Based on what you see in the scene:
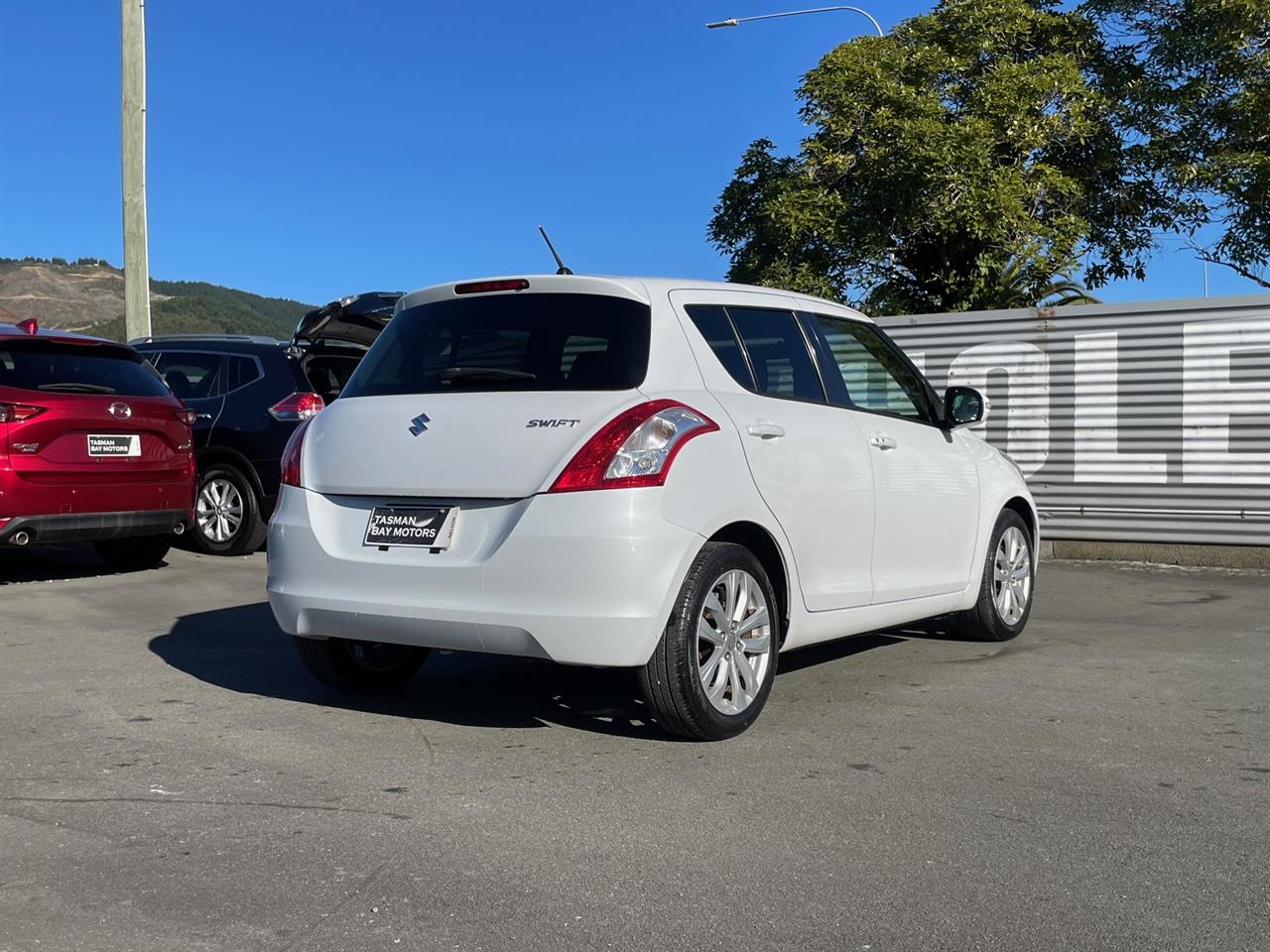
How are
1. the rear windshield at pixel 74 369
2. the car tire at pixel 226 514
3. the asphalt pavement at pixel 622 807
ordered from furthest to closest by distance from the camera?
1. the car tire at pixel 226 514
2. the rear windshield at pixel 74 369
3. the asphalt pavement at pixel 622 807

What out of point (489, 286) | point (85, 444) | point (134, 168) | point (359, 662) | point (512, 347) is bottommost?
point (359, 662)

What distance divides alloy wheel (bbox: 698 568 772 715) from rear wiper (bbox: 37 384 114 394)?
5839 millimetres

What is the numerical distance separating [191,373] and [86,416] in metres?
2.57

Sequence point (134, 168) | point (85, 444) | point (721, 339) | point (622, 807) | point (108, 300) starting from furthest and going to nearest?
1. point (108, 300)
2. point (134, 168)
3. point (85, 444)
4. point (721, 339)
5. point (622, 807)

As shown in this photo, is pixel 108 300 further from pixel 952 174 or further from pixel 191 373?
pixel 191 373

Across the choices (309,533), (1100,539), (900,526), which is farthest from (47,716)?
(1100,539)

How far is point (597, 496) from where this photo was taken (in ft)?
15.2

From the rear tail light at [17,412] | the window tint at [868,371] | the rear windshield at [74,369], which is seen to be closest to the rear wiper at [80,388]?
the rear windshield at [74,369]

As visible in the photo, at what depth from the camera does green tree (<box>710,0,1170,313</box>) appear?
2450 centimetres

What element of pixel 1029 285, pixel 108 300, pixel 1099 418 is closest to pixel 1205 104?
pixel 1029 285

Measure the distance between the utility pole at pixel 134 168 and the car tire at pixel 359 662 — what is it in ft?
36.1

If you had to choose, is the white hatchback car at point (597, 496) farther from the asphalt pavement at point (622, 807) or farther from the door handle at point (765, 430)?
the asphalt pavement at point (622, 807)

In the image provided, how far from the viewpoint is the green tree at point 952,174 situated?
2450 centimetres

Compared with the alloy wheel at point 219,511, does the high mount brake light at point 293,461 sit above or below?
above
